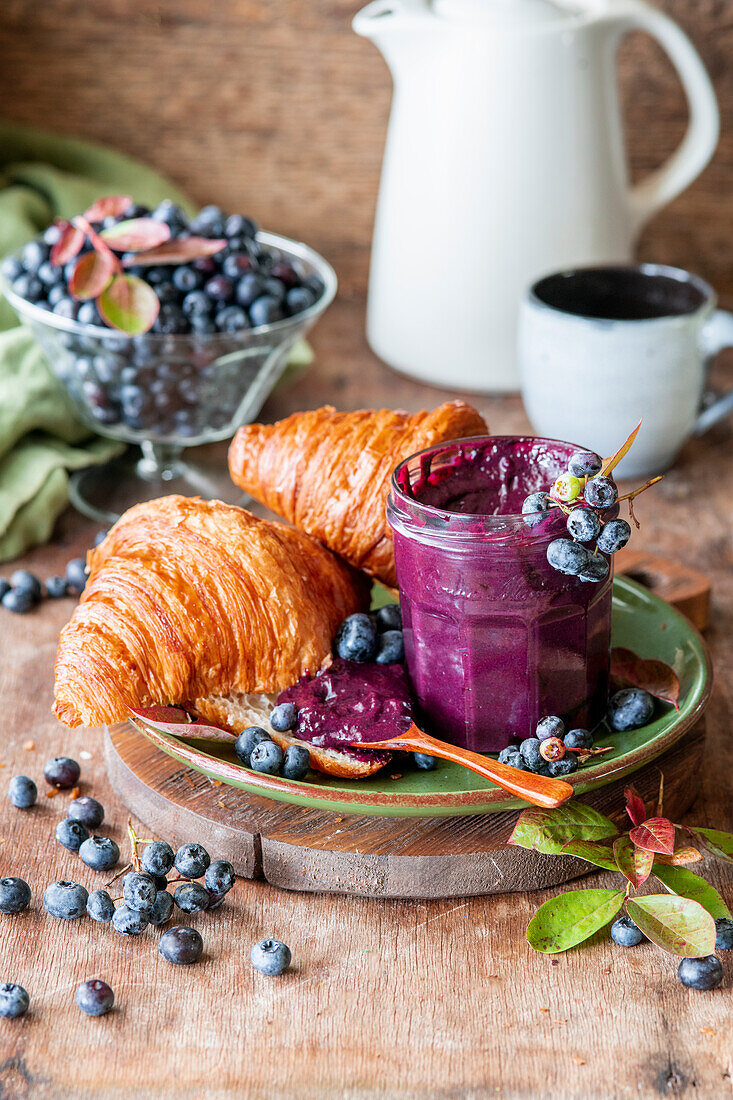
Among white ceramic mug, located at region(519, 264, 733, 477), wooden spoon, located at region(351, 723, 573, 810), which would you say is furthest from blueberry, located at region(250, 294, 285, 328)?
wooden spoon, located at region(351, 723, 573, 810)

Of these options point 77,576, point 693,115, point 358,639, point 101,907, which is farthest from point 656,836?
point 693,115

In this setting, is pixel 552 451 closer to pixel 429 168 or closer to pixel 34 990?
pixel 34 990

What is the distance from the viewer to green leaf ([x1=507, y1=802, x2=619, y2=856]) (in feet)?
2.45

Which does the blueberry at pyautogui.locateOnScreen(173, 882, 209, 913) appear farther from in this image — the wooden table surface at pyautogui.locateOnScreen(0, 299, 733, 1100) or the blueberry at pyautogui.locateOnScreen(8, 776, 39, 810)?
the blueberry at pyautogui.locateOnScreen(8, 776, 39, 810)

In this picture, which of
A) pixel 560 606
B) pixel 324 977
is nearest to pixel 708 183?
pixel 560 606

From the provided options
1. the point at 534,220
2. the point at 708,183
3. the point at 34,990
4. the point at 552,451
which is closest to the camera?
the point at 34,990

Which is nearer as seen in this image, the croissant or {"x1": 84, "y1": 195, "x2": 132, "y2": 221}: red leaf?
the croissant

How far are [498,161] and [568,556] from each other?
0.89 m

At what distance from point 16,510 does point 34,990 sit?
2.16 ft

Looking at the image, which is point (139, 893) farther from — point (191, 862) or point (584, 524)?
point (584, 524)

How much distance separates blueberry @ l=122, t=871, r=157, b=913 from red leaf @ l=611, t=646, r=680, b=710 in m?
0.38

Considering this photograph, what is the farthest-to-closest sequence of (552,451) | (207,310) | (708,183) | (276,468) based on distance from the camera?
1. (708,183)
2. (207,310)
3. (276,468)
4. (552,451)

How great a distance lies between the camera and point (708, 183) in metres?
1.83

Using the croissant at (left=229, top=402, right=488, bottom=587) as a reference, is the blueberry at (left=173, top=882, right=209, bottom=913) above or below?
below
